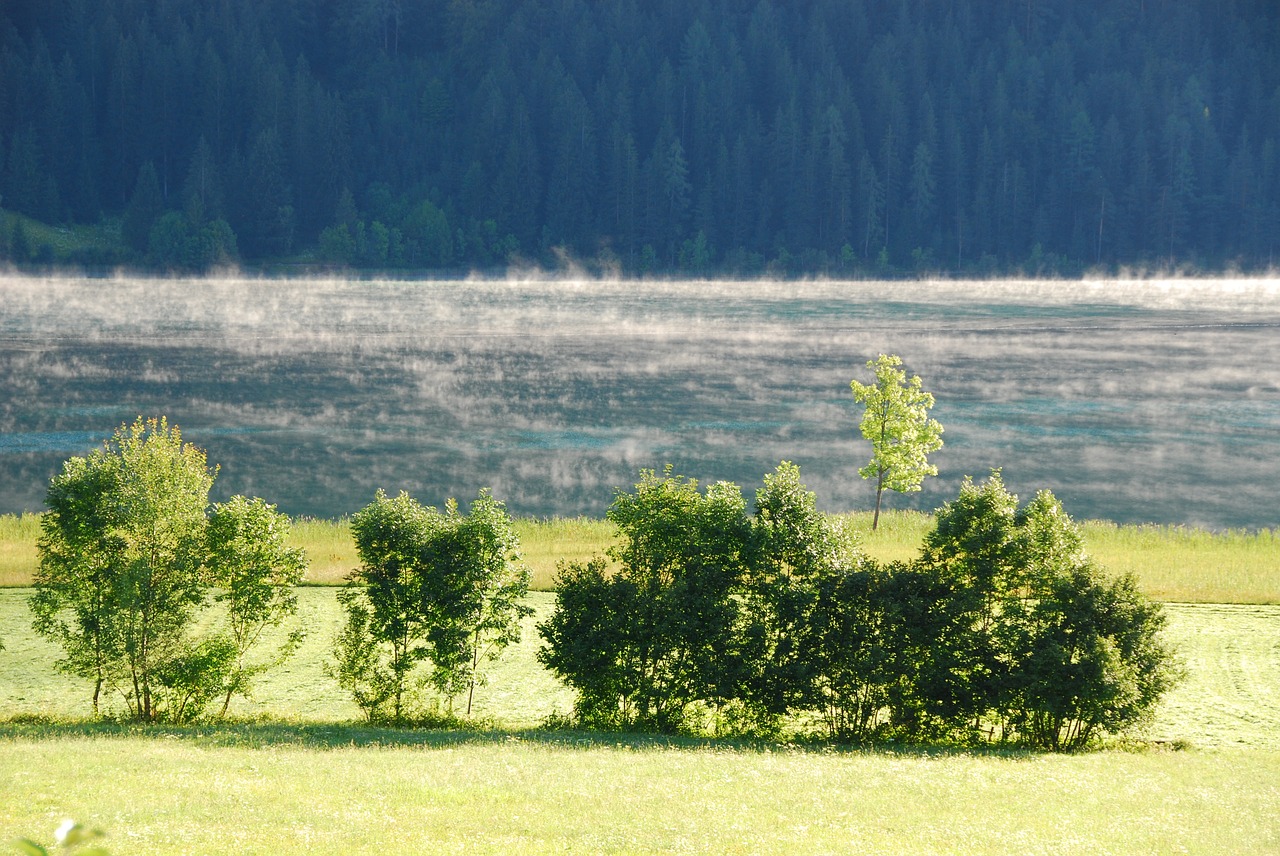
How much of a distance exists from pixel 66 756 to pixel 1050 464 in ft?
240

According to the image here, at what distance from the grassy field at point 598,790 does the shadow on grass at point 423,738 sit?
0.12 metres

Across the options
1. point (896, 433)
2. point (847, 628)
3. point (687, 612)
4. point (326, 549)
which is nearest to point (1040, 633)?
point (847, 628)

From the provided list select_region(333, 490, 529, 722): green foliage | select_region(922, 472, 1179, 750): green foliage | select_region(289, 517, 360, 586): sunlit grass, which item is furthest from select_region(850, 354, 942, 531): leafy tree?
select_region(333, 490, 529, 722): green foliage

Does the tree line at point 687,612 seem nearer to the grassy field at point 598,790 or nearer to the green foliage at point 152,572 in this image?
the green foliage at point 152,572

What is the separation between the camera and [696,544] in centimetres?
3612

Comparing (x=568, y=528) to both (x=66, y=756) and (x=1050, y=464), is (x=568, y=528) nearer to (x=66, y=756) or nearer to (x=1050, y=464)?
(x=66, y=756)

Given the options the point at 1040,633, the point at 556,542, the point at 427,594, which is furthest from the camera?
the point at 556,542

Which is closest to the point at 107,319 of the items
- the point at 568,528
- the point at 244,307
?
the point at 244,307

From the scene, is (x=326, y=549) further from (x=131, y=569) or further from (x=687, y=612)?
(x=687, y=612)

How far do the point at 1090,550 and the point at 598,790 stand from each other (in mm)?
37578

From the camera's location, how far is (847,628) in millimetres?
35219

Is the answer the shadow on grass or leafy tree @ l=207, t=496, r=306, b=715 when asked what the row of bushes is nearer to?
the shadow on grass

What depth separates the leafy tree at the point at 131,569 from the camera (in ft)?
117

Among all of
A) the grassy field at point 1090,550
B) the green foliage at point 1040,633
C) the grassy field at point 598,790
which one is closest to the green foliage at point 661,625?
the grassy field at point 598,790
